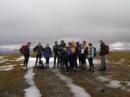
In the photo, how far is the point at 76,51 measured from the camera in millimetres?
36688

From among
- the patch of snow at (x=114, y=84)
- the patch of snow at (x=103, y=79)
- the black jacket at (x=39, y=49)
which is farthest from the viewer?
the black jacket at (x=39, y=49)

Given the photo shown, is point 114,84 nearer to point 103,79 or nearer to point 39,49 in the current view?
point 103,79

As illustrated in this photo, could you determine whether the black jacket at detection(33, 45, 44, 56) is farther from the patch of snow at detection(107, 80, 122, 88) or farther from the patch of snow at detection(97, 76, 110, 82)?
the patch of snow at detection(107, 80, 122, 88)

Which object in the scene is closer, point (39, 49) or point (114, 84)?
point (114, 84)

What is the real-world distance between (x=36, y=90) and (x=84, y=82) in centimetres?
559

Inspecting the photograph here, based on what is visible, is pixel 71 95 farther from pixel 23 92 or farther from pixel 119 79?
pixel 119 79

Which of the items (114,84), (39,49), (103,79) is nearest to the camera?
(114,84)

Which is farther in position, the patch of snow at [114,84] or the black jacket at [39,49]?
the black jacket at [39,49]

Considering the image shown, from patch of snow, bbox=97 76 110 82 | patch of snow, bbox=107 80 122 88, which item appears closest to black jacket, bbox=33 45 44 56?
patch of snow, bbox=97 76 110 82

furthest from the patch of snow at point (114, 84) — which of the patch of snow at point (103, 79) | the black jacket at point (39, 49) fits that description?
the black jacket at point (39, 49)

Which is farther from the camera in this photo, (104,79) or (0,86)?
(104,79)

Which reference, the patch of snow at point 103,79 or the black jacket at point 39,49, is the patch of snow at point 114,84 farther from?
the black jacket at point 39,49

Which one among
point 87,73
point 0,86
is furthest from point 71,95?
point 87,73

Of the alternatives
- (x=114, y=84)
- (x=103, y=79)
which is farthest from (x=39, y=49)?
(x=114, y=84)
